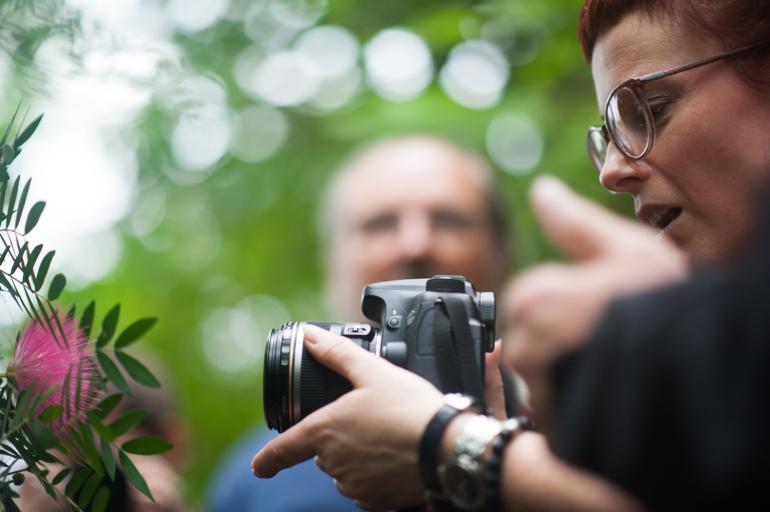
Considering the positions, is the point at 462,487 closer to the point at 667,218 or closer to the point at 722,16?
the point at 667,218

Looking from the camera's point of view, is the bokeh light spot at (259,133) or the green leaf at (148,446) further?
the bokeh light spot at (259,133)

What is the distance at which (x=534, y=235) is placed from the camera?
3789mm

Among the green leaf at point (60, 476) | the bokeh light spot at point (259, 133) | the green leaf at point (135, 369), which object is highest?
the bokeh light spot at point (259, 133)

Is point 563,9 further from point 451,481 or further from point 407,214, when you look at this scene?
point 451,481

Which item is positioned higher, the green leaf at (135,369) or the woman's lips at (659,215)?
the woman's lips at (659,215)

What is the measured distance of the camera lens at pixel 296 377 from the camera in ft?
5.06

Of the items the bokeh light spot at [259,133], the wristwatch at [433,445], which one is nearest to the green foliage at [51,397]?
the wristwatch at [433,445]

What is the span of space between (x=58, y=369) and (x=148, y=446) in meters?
0.20

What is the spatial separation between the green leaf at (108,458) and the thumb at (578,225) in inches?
29.0

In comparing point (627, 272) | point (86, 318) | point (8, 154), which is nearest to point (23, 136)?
point (8, 154)

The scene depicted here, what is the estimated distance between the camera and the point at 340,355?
1.43 meters

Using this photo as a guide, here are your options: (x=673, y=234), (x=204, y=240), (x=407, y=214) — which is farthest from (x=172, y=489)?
(x=204, y=240)

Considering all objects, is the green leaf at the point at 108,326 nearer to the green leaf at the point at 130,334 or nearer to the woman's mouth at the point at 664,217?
the green leaf at the point at 130,334

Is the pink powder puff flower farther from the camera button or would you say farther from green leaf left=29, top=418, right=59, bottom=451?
the camera button
